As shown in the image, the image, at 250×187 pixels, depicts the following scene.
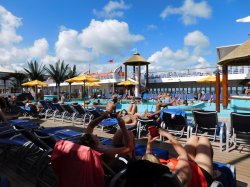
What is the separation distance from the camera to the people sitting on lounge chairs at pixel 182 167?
165cm

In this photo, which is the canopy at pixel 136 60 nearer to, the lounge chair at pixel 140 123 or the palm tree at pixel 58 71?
the palm tree at pixel 58 71

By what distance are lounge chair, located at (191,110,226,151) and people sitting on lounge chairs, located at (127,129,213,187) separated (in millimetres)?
2291

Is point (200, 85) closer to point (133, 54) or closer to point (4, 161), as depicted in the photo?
point (133, 54)

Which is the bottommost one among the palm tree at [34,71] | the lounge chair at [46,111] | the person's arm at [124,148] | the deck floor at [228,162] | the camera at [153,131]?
the deck floor at [228,162]

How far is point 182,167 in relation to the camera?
76.9 inches

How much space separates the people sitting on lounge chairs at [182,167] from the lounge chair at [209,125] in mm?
2291

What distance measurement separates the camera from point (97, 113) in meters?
7.21

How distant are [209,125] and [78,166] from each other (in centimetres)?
367

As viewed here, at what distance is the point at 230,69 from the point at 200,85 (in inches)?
184

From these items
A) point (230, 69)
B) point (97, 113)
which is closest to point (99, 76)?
point (230, 69)

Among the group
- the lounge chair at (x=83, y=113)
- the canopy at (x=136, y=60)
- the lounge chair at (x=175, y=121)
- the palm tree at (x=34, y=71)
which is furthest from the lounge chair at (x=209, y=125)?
the palm tree at (x=34, y=71)

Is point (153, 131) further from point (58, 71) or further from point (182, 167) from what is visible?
point (58, 71)

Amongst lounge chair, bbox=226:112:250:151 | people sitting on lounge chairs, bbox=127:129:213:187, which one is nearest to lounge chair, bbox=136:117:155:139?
lounge chair, bbox=226:112:250:151

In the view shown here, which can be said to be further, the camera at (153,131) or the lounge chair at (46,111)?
the lounge chair at (46,111)
